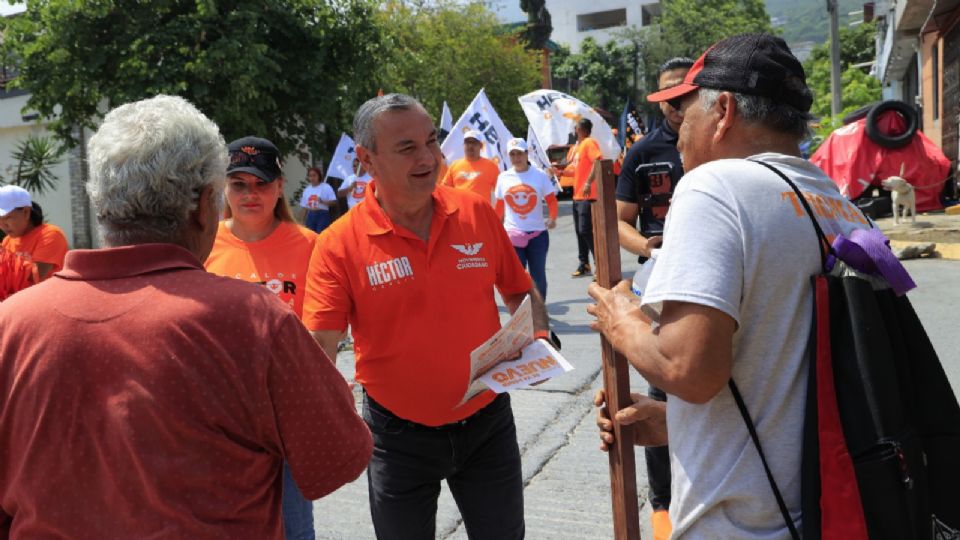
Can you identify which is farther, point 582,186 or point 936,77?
point 936,77

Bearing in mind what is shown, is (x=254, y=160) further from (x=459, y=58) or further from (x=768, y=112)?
(x=459, y=58)

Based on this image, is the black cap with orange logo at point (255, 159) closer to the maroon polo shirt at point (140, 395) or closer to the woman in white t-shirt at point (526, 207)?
the maroon polo shirt at point (140, 395)

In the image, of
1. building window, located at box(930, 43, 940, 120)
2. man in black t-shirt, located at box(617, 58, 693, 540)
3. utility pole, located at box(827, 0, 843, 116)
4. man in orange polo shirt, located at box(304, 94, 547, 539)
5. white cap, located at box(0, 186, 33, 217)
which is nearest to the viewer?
man in orange polo shirt, located at box(304, 94, 547, 539)

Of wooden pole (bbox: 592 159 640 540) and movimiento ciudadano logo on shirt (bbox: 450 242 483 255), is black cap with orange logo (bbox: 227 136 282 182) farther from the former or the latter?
wooden pole (bbox: 592 159 640 540)

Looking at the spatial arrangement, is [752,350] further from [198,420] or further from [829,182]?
[198,420]

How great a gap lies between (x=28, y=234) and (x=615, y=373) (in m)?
5.13

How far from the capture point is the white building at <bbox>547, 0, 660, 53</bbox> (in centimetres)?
6838

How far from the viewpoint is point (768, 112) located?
2018 millimetres

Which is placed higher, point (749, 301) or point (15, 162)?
point (749, 301)

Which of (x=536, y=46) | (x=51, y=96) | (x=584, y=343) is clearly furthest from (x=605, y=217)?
(x=536, y=46)

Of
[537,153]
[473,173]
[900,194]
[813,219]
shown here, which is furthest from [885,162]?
[813,219]

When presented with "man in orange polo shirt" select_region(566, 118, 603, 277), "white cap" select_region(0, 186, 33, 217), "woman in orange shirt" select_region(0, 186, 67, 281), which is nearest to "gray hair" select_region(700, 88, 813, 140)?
"woman in orange shirt" select_region(0, 186, 67, 281)

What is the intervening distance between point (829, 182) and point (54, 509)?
5.89 ft

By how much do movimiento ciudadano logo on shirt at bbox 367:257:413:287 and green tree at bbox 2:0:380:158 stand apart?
13.7 m
